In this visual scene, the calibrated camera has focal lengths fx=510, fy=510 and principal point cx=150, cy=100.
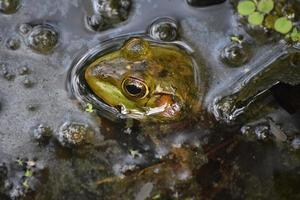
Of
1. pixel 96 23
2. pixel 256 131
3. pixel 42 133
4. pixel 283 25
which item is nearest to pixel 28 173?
pixel 42 133

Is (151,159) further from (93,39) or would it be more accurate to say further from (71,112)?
(93,39)

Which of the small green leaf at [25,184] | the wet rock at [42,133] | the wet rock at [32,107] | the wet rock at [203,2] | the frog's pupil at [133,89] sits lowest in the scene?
the small green leaf at [25,184]

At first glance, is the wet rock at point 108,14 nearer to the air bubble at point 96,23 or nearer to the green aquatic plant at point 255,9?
the air bubble at point 96,23

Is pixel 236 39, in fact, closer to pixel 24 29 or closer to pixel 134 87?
pixel 134 87

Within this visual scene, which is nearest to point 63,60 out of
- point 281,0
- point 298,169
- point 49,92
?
point 49,92

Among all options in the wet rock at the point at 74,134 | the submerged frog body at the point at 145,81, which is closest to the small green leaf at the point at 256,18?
the submerged frog body at the point at 145,81

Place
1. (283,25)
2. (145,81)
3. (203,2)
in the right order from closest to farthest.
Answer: (145,81), (283,25), (203,2)
